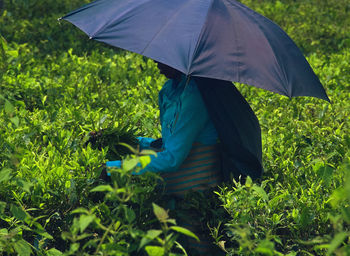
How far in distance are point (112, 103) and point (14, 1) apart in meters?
3.76

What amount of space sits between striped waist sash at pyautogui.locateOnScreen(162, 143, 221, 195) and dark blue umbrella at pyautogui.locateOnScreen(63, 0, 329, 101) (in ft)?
2.09

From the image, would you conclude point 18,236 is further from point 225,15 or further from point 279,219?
point 225,15

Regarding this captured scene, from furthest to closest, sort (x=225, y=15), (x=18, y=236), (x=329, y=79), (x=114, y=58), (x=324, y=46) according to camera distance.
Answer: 1. (x=324, y=46)
2. (x=114, y=58)
3. (x=329, y=79)
4. (x=225, y=15)
5. (x=18, y=236)

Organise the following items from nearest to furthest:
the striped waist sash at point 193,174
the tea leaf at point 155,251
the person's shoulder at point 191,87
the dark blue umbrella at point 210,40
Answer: the tea leaf at point 155,251 → the dark blue umbrella at point 210,40 → the person's shoulder at point 191,87 → the striped waist sash at point 193,174

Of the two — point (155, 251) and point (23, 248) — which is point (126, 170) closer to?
point (155, 251)

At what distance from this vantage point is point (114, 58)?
221 inches

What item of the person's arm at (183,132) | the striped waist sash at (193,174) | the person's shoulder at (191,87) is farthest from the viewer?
the striped waist sash at (193,174)

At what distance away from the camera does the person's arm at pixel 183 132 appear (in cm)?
279

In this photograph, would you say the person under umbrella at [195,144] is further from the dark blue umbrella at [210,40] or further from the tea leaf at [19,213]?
the tea leaf at [19,213]

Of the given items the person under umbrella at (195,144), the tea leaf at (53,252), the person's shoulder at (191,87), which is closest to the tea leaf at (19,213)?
the tea leaf at (53,252)

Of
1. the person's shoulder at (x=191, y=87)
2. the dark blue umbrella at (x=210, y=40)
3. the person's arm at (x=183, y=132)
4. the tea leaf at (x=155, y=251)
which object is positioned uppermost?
the dark blue umbrella at (x=210, y=40)

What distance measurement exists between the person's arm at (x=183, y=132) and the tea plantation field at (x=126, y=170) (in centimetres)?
13

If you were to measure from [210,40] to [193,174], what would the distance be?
2.82 ft

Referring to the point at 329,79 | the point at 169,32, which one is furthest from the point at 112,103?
the point at 329,79
